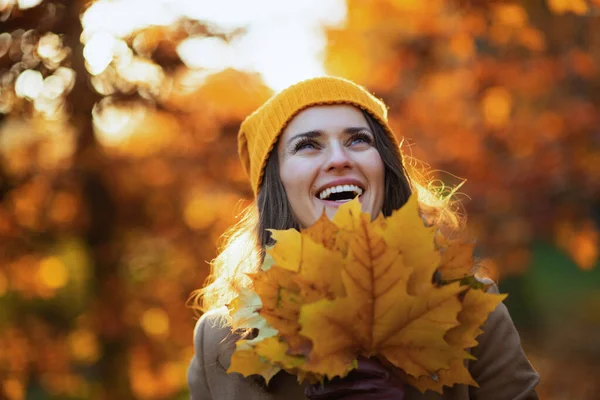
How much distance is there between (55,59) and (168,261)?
216 cm

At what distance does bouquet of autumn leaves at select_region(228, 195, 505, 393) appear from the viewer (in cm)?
173

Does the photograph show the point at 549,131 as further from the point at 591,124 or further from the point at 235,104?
the point at 235,104

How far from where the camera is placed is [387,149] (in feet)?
8.68

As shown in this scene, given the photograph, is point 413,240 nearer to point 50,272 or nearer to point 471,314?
point 471,314

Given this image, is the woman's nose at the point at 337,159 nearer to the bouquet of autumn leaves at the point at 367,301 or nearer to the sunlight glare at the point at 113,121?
the bouquet of autumn leaves at the point at 367,301

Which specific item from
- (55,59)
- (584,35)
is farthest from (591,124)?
(55,59)

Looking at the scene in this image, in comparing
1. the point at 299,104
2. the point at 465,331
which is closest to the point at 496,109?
the point at 299,104

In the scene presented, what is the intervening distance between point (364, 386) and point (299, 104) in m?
1.11

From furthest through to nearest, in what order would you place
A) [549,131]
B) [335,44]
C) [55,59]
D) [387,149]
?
[335,44]
[549,131]
[55,59]
[387,149]

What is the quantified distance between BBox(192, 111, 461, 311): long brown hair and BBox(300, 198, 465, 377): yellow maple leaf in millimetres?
785

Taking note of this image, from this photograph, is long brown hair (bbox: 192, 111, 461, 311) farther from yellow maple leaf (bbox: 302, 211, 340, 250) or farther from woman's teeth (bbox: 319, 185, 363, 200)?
Answer: yellow maple leaf (bbox: 302, 211, 340, 250)

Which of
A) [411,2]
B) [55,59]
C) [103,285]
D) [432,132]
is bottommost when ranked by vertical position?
[103,285]

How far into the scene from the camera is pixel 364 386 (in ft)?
6.06

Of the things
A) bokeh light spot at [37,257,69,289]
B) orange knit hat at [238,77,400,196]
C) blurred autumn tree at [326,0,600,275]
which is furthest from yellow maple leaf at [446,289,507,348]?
bokeh light spot at [37,257,69,289]
